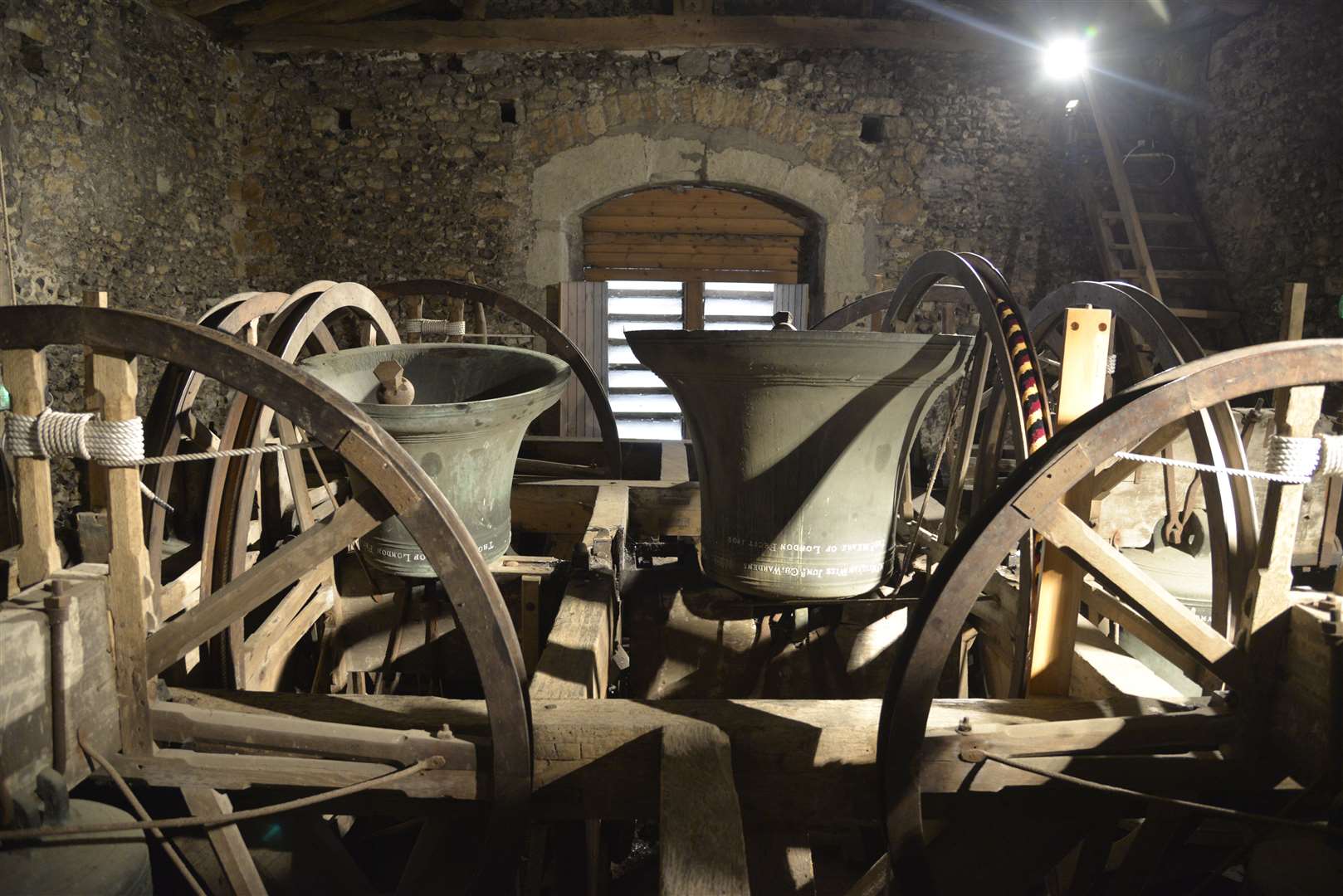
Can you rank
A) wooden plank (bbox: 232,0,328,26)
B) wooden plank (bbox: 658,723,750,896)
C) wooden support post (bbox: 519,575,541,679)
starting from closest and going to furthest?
wooden plank (bbox: 658,723,750,896), wooden support post (bbox: 519,575,541,679), wooden plank (bbox: 232,0,328,26)

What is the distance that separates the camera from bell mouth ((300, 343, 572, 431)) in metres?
2.15

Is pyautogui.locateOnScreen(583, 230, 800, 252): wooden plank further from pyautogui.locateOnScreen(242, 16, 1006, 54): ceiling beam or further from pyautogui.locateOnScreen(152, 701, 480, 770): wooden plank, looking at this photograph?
pyautogui.locateOnScreen(152, 701, 480, 770): wooden plank

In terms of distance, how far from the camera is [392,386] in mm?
2004

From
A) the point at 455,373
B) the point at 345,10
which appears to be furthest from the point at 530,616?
the point at 345,10

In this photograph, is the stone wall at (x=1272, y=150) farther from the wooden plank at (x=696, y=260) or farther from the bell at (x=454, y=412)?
the bell at (x=454, y=412)

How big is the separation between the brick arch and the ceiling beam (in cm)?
38

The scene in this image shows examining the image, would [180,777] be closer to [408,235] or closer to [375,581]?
[375,581]

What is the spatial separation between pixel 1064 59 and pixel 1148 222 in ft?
4.43

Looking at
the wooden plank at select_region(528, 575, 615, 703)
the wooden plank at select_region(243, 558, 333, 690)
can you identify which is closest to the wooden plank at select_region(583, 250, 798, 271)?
the wooden plank at select_region(243, 558, 333, 690)

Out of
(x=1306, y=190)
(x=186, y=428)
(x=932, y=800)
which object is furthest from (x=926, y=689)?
(x=1306, y=190)

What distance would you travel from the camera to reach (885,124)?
595 centimetres

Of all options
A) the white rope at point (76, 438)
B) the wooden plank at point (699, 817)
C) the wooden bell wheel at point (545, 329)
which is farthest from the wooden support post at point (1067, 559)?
the wooden bell wheel at point (545, 329)

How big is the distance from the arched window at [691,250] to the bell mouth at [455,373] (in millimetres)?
3764

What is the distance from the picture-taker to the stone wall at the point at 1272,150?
179 inches
